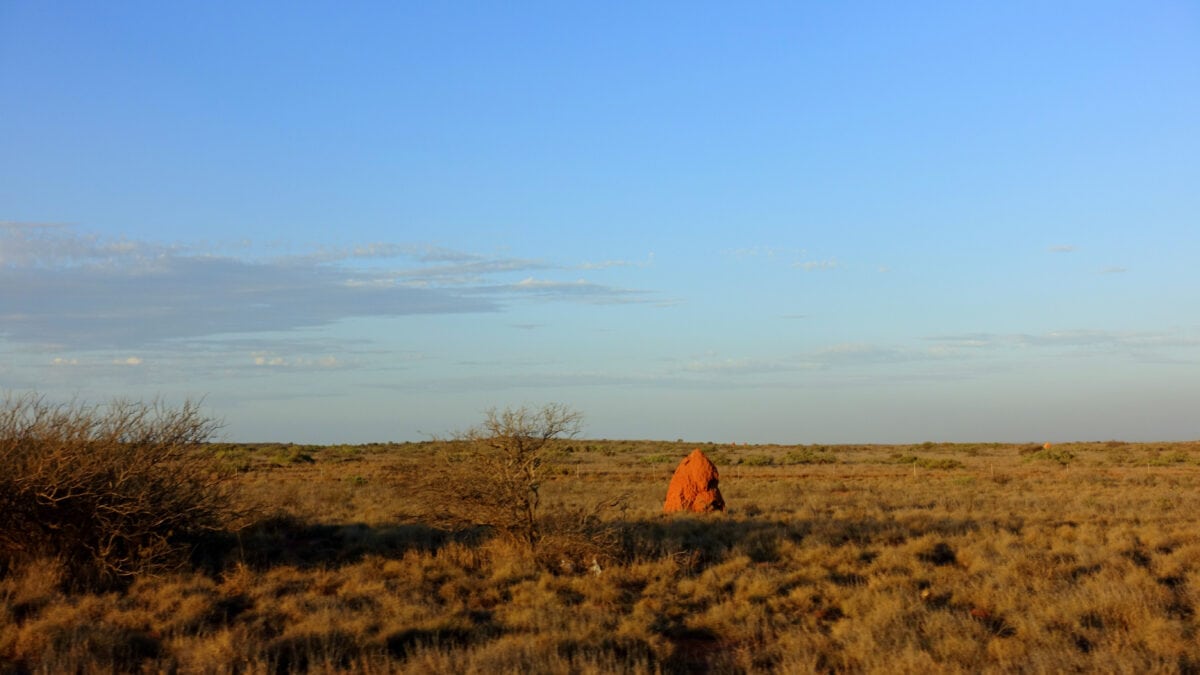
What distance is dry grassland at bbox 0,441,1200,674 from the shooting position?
8.65 metres

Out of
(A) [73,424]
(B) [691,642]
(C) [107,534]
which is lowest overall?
(B) [691,642]

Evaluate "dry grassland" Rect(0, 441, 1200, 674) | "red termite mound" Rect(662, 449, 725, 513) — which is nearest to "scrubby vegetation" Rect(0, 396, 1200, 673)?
"dry grassland" Rect(0, 441, 1200, 674)

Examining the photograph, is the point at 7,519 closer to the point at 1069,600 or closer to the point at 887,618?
the point at 887,618

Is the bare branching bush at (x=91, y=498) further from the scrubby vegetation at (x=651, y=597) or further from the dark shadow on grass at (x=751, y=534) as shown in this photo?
the dark shadow on grass at (x=751, y=534)

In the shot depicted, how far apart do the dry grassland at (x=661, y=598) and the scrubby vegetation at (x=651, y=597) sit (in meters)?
0.04

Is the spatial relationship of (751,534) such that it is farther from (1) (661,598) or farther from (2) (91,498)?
(2) (91,498)

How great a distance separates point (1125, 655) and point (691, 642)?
4352mm

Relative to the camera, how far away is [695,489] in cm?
2009

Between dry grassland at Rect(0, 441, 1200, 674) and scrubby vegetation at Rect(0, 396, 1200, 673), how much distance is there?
4 cm

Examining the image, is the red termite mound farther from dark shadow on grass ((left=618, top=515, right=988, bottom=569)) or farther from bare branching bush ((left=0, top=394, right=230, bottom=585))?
bare branching bush ((left=0, top=394, right=230, bottom=585))

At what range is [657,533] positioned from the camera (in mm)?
16312

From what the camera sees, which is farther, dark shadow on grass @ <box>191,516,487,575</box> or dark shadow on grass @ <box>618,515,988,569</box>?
dark shadow on grass @ <box>618,515,988,569</box>

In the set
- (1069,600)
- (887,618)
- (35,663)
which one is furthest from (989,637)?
(35,663)

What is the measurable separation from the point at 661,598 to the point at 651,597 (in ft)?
0.56
